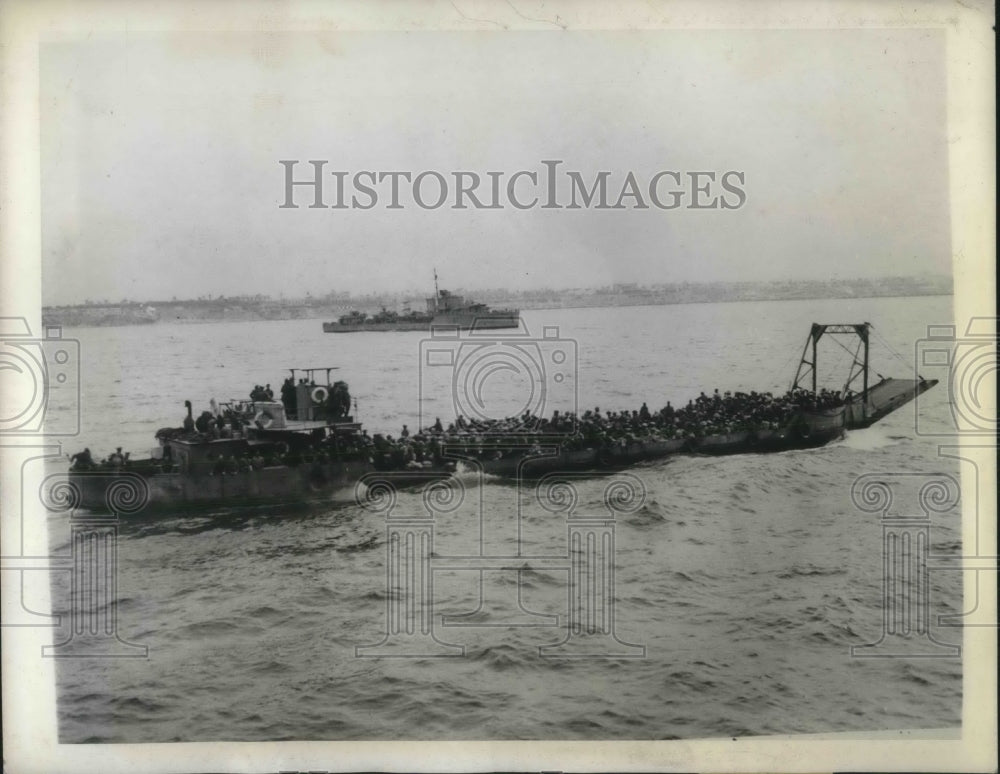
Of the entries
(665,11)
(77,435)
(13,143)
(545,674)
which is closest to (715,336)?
(665,11)

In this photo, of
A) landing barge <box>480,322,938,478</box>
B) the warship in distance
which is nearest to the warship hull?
the warship in distance

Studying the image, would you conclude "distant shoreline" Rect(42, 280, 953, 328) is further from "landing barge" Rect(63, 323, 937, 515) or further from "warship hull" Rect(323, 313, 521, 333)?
"landing barge" Rect(63, 323, 937, 515)

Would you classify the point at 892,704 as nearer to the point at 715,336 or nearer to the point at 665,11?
the point at 715,336

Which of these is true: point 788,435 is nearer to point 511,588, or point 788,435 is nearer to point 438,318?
point 511,588

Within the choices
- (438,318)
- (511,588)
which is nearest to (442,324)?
(438,318)

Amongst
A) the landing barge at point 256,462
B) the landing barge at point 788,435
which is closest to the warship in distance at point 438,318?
the landing barge at point 256,462

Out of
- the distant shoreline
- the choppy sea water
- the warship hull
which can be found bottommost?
the choppy sea water
